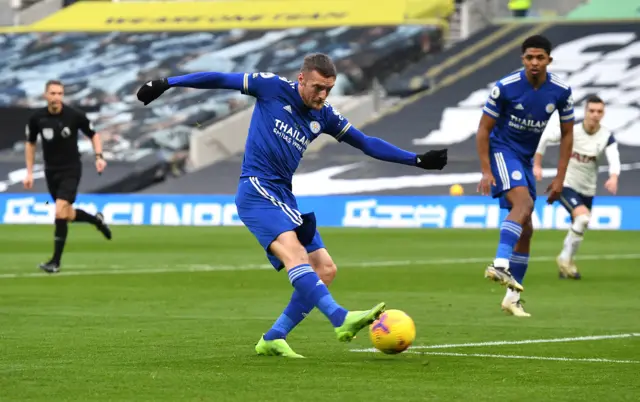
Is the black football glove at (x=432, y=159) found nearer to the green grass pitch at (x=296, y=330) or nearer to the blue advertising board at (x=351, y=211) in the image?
the green grass pitch at (x=296, y=330)

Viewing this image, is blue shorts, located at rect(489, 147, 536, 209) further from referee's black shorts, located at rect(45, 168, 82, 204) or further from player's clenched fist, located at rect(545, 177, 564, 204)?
referee's black shorts, located at rect(45, 168, 82, 204)

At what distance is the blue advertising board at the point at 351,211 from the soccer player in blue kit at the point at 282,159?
18.7m

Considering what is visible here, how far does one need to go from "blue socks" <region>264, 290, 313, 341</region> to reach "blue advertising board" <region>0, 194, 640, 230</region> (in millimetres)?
18774

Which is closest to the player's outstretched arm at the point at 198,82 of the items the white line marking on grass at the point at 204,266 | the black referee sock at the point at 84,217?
the white line marking on grass at the point at 204,266

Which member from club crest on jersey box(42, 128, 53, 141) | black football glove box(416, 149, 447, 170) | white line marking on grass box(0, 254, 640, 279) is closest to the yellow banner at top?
white line marking on grass box(0, 254, 640, 279)

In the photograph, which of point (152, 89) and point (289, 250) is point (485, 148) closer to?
point (289, 250)

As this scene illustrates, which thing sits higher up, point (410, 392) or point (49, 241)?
point (410, 392)

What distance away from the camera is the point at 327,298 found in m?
8.48

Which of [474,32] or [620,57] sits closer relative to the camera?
[620,57]

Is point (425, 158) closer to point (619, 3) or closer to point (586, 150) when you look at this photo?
point (586, 150)

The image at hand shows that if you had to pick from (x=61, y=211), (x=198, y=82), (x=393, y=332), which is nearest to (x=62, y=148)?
(x=61, y=211)

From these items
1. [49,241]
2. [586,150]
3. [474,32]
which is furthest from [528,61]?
[474,32]

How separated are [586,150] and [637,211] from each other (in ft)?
34.2

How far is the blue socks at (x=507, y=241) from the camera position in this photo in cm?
1176
